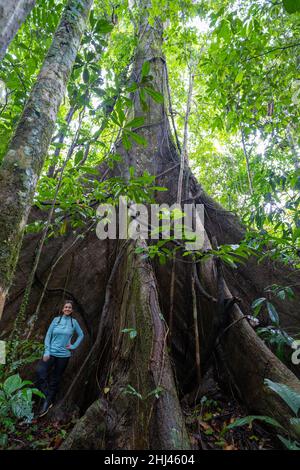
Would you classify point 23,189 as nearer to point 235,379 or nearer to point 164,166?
point 235,379

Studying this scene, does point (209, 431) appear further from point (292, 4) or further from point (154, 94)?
point (292, 4)

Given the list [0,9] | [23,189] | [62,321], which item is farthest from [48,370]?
[0,9]

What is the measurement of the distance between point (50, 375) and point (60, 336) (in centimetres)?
43

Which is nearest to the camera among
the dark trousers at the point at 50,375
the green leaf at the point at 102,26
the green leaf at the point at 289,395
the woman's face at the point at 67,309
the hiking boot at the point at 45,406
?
the green leaf at the point at 289,395

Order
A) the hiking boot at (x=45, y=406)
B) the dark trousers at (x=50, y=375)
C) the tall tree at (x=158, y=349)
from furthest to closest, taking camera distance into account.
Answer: the dark trousers at (x=50, y=375)
the hiking boot at (x=45, y=406)
the tall tree at (x=158, y=349)

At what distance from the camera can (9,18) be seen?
1305 mm

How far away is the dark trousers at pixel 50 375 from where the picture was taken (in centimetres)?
294

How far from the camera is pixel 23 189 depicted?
1.32 metres

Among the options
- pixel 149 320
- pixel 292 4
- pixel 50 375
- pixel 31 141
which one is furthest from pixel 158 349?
pixel 292 4

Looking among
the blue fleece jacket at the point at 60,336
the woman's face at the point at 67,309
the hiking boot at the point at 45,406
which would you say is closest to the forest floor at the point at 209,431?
the hiking boot at the point at 45,406

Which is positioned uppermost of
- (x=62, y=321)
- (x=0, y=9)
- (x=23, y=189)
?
(x=0, y=9)

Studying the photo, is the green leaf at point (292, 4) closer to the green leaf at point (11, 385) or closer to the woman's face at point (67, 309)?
the green leaf at point (11, 385)

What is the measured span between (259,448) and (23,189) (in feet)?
6.40

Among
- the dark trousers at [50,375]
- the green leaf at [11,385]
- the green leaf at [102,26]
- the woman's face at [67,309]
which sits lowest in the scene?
the dark trousers at [50,375]
